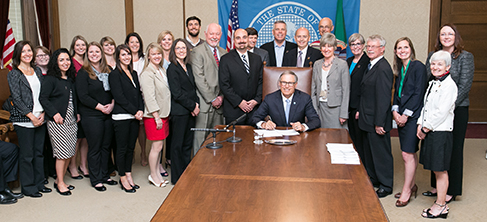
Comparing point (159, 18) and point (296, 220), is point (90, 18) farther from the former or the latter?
point (296, 220)

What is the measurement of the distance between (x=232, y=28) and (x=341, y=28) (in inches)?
65.5

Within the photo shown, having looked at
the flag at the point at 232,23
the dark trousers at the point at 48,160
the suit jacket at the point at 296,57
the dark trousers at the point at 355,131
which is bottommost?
the dark trousers at the point at 48,160

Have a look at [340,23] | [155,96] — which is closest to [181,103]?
[155,96]

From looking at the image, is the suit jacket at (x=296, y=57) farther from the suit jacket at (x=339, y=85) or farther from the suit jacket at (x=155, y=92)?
the suit jacket at (x=155, y=92)

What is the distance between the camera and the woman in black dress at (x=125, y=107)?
381 centimetres

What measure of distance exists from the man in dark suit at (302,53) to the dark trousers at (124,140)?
5.99 ft

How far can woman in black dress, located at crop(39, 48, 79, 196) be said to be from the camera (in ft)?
12.2

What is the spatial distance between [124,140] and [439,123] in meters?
2.79

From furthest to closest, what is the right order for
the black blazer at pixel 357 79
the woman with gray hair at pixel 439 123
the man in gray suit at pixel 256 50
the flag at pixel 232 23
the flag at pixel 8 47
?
1. the flag at pixel 232 23
2. the flag at pixel 8 47
3. the man in gray suit at pixel 256 50
4. the black blazer at pixel 357 79
5. the woman with gray hair at pixel 439 123

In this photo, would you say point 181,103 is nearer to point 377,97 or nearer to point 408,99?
point 377,97

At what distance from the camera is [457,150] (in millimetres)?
3459

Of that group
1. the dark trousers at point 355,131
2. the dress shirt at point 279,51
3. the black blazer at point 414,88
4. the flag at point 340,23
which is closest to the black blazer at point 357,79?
the dark trousers at point 355,131

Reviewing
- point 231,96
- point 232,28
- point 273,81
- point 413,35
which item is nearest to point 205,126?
point 231,96

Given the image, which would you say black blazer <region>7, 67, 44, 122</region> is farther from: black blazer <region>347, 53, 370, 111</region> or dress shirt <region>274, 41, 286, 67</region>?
black blazer <region>347, 53, 370, 111</region>
